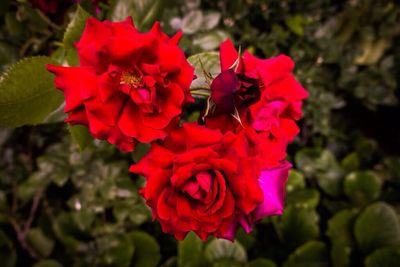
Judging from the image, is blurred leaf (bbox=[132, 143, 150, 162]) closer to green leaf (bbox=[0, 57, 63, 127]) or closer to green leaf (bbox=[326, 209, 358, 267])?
green leaf (bbox=[0, 57, 63, 127])

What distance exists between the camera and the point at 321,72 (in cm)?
153

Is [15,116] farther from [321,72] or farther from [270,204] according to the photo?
[321,72]

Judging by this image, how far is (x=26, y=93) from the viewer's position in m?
0.60

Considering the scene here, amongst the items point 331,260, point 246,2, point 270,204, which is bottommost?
point 331,260

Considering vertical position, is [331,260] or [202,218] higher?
[202,218]

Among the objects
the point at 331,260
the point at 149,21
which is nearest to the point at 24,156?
the point at 149,21

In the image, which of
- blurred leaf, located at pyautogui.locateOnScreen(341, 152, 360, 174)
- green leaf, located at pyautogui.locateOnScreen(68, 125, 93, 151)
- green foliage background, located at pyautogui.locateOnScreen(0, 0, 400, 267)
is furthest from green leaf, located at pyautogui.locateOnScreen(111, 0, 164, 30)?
blurred leaf, located at pyautogui.locateOnScreen(341, 152, 360, 174)

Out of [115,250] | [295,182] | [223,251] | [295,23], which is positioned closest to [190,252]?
[223,251]

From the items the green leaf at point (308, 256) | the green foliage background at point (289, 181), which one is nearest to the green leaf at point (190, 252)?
the green foliage background at point (289, 181)

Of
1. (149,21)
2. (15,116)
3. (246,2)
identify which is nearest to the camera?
(15,116)

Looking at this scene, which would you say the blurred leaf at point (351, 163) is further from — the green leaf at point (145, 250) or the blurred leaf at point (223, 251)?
the green leaf at point (145, 250)

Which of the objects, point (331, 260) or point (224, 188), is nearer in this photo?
point (224, 188)

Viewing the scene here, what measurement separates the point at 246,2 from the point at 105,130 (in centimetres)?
99

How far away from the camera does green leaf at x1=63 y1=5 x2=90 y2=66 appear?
641 millimetres
